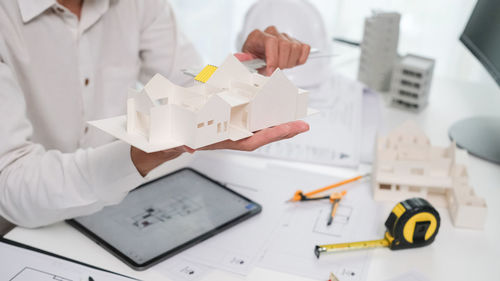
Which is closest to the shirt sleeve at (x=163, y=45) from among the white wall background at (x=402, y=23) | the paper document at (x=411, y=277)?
the paper document at (x=411, y=277)

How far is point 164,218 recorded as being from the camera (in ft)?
2.59

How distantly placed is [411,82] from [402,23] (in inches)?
31.9

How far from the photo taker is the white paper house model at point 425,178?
32.1 inches

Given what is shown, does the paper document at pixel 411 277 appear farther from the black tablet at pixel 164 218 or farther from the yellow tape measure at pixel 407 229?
the black tablet at pixel 164 218

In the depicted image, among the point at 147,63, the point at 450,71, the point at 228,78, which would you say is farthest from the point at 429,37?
the point at 228,78

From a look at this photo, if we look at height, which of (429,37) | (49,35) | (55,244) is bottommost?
→ (55,244)

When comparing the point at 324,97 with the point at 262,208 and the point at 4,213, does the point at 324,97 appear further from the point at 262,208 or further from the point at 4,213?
the point at 4,213

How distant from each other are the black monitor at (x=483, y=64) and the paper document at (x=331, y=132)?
229mm

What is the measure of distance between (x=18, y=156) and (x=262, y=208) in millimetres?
388

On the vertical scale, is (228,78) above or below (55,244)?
above

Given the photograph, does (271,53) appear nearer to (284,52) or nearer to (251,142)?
(284,52)

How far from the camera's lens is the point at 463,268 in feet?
2.38

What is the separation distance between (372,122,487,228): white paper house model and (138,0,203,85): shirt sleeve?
46 centimetres

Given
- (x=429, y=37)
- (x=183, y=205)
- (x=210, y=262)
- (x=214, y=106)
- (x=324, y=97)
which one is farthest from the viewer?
(x=429, y=37)
